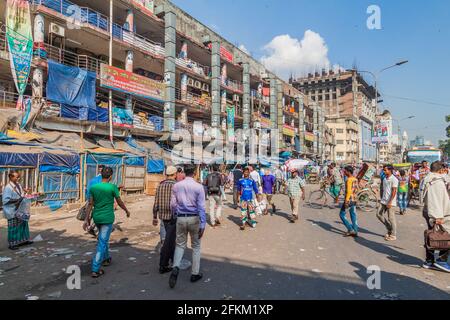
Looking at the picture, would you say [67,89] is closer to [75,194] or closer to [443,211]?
[75,194]

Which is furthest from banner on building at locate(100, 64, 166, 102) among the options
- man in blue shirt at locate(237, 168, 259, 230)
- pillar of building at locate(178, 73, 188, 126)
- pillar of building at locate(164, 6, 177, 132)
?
man in blue shirt at locate(237, 168, 259, 230)

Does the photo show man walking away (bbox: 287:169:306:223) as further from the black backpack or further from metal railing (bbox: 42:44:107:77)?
metal railing (bbox: 42:44:107:77)

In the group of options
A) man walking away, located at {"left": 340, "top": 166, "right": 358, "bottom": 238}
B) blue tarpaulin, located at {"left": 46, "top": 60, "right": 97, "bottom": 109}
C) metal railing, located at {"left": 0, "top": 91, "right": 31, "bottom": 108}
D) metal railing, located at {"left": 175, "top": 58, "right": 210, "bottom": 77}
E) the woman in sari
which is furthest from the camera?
metal railing, located at {"left": 175, "top": 58, "right": 210, "bottom": 77}

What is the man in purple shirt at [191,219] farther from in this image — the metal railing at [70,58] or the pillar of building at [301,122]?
the pillar of building at [301,122]

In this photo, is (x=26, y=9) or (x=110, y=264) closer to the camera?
(x=110, y=264)

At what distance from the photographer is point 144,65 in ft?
78.2

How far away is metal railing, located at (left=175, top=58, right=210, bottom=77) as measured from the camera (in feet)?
80.7

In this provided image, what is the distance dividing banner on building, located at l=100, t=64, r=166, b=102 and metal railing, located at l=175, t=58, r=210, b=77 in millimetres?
3361

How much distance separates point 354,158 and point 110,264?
71337mm

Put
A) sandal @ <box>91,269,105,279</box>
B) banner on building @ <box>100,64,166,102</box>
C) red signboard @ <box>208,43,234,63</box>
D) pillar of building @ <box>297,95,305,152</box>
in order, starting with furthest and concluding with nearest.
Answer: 1. pillar of building @ <box>297,95,305,152</box>
2. red signboard @ <box>208,43,234,63</box>
3. banner on building @ <box>100,64,166,102</box>
4. sandal @ <box>91,269,105,279</box>

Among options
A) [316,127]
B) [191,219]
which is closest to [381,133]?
[191,219]

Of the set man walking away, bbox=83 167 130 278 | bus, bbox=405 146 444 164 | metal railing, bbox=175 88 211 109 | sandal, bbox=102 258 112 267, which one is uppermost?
metal railing, bbox=175 88 211 109
